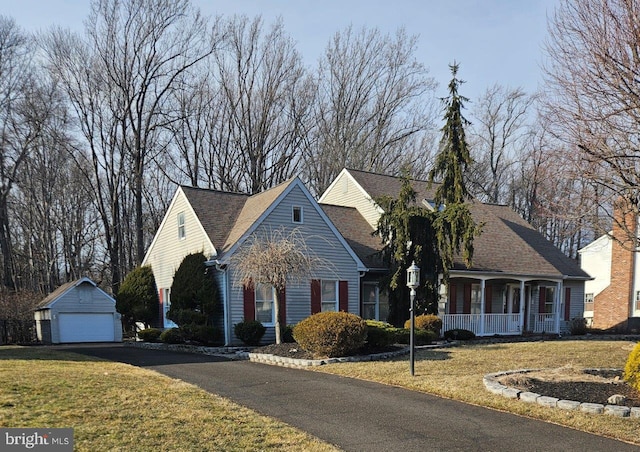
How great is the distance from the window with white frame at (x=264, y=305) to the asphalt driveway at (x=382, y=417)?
7.58 m

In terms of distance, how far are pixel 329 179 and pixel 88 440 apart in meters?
30.7

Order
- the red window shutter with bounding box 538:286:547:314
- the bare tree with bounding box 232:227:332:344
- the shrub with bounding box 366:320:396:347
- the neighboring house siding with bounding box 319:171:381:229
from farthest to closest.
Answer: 1. the red window shutter with bounding box 538:286:547:314
2. the neighboring house siding with bounding box 319:171:381:229
3. the bare tree with bounding box 232:227:332:344
4. the shrub with bounding box 366:320:396:347

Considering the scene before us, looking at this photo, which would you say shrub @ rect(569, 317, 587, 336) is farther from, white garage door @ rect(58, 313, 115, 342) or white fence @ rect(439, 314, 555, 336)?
white garage door @ rect(58, 313, 115, 342)

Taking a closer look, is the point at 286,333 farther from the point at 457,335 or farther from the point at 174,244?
the point at 174,244

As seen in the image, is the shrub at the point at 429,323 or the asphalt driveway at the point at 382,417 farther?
the shrub at the point at 429,323

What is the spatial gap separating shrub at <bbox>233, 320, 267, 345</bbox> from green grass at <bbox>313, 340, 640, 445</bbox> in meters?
5.52

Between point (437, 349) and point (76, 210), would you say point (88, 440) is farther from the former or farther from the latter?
point (76, 210)

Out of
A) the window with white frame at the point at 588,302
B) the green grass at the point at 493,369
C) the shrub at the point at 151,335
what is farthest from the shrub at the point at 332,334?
the window with white frame at the point at 588,302

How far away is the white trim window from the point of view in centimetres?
1978

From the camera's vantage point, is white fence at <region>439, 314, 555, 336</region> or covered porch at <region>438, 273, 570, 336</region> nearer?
white fence at <region>439, 314, 555, 336</region>

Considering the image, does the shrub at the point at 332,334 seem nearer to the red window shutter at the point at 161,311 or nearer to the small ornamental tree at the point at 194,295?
the small ornamental tree at the point at 194,295

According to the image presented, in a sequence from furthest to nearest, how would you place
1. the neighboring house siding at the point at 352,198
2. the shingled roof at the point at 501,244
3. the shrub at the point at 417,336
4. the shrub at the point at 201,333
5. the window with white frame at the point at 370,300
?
1. the neighboring house siding at the point at 352,198
2. the shingled roof at the point at 501,244
3. the window with white frame at the point at 370,300
4. the shrub at the point at 201,333
5. the shrub at the point at 417,336

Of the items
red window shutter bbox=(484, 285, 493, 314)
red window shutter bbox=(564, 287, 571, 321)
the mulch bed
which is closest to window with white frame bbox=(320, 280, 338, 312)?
red window shutter bbox=(484, 285, 493, 314)

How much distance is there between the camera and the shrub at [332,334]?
13445mm
